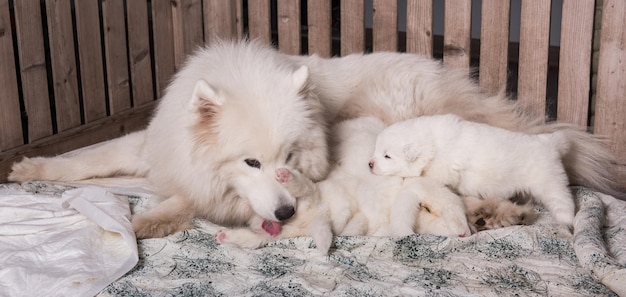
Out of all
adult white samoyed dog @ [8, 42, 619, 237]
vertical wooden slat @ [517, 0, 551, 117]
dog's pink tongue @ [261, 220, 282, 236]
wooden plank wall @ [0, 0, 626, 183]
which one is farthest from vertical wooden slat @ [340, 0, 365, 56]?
dog's pink tongue @ [261, 220, 282, 236]

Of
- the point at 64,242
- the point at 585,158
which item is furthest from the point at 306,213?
the point at 585,158

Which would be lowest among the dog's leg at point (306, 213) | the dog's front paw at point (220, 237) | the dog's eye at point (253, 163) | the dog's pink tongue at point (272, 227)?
the dog's front paw at point (220, 237)

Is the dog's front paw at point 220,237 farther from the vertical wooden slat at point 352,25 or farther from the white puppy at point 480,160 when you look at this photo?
the vertical wooden slat at point 352,25

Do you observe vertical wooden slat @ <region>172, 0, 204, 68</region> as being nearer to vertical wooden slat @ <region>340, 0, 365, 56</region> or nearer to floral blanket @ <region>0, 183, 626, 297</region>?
vertical wooden slat @ <region>340, 0, 365, 56</region>

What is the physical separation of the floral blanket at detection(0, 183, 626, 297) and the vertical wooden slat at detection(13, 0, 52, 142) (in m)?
1.25

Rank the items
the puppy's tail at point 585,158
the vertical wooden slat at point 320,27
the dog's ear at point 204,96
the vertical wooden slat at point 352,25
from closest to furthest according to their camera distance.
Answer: the dog's ear at point 204,96 → the puppy's tail at point 585,158 → the vertical wooden slat at point 352,25 → the vertical wooden slat at point 320,27

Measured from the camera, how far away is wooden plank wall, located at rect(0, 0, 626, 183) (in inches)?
137

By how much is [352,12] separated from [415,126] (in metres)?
1.25

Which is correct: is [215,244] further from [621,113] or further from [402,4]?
[402,4]

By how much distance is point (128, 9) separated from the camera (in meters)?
4.24

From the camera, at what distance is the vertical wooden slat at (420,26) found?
3873 mm

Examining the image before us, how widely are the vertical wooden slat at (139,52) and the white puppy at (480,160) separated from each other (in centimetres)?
192

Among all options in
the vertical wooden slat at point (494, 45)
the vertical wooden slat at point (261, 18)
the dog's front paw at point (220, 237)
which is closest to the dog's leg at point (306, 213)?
the dog's front paw at point (220, 237)

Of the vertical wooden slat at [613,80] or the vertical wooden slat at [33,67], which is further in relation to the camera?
the vertical wooden slat at [33,67]
